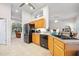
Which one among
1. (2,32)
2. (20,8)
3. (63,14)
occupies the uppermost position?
(20,8)

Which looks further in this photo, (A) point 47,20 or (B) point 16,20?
(A) point 47,20

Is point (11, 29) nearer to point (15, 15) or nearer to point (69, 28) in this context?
point (15, 15)

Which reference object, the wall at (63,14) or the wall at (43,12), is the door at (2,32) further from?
the wall at (63,14)

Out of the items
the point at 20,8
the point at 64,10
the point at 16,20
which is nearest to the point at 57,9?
the point at 64,10

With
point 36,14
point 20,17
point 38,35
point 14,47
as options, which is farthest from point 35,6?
point 38,35

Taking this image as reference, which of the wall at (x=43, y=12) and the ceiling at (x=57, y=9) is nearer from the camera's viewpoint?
the ceiling at (x=57, y=9)

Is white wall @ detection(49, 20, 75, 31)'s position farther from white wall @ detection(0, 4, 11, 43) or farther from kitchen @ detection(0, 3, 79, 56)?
white wall @ detection(0, 4, 11, 43)

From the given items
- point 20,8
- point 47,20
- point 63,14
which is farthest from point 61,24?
point 20,8

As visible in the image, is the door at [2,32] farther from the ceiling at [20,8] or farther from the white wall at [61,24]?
the white wall at [61,24]

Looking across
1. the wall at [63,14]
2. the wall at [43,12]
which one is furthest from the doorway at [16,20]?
the wall at [63,14]

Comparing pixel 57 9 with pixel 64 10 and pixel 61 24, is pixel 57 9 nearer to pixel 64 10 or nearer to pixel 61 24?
pixel 64 10

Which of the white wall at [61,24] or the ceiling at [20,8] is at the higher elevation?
the ceiling at [20,8]

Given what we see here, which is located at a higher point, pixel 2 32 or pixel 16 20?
pixel 16 20

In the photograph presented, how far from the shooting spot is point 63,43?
255 cm
